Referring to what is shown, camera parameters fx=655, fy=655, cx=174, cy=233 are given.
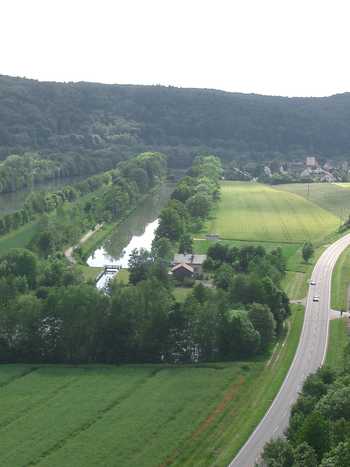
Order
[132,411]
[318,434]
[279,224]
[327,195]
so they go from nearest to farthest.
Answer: [318,434] < [132,411] < [279,224] < [327,195]

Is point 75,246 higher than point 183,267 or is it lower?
lower

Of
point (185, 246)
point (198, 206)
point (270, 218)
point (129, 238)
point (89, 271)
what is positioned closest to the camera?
point (89, 271)

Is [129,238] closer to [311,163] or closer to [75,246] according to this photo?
[75,246]

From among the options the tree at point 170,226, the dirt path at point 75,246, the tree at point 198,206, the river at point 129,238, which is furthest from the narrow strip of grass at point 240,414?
the tree at point 198,206

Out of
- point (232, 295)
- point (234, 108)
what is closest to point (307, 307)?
point (232, 295)

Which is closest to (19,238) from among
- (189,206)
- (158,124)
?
(189,206)

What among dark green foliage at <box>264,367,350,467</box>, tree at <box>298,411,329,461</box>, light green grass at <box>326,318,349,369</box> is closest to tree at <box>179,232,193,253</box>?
light green grass at <box>326,318,349,369</box>

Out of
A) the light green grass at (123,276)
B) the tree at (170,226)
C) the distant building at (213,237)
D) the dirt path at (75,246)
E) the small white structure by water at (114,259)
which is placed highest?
the tree at (170,226)

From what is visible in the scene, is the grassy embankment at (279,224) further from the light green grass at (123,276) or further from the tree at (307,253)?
the light green grass at (123,276)
